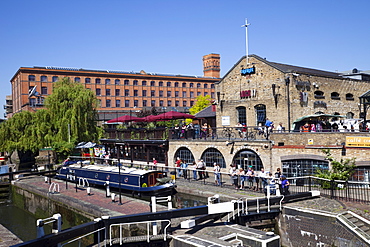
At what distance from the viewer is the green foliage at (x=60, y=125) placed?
111 feet

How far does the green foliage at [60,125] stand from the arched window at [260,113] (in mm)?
17229

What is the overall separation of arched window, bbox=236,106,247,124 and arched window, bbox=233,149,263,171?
4849 mm

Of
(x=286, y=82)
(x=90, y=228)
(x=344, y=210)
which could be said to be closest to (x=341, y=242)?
(x=344, y=210)

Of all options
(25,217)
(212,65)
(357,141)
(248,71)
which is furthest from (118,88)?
(357,141)

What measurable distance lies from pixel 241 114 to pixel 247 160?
18.9 feet

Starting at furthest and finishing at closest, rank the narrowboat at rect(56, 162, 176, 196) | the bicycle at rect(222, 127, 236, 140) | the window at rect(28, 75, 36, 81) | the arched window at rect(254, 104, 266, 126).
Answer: the window at rect(28, 75, 36, 81) → the arched window at rect(254, 104, 266, 126) → the bicycle at rect(222, 127, 236, 140) → the narrowboat at rect(56, 162, 176, 196)

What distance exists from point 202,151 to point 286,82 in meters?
7.28

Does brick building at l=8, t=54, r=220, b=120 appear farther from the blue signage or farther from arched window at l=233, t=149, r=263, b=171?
arched window at l=233, t=149, r=263, b=171

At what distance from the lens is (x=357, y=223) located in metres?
12.0

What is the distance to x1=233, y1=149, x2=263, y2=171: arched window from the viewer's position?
21.4m

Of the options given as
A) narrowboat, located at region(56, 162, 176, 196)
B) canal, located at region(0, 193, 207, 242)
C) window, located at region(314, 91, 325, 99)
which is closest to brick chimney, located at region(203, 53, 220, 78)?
window, located at region(314, 91, 325, 99)

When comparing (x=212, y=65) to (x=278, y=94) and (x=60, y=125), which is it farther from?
(x=278, y=94)

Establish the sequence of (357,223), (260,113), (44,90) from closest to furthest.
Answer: (357,223), (260,113), (44,90)

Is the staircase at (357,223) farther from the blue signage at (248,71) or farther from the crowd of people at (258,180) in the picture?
the blue signage at (248,71)
